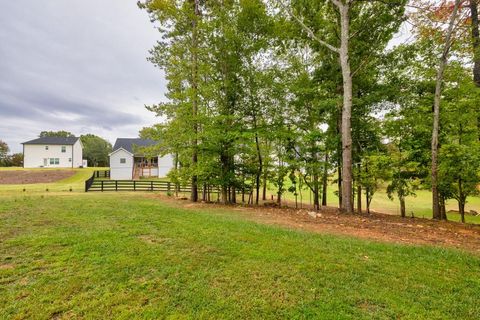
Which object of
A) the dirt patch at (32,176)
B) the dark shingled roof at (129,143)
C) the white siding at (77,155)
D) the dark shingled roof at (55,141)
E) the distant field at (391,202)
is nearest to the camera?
the distant field at (391,202)

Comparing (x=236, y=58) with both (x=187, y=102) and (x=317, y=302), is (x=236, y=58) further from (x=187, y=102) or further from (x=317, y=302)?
(x=317, y=302)

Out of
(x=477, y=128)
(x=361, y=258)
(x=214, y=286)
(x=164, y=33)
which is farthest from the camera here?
(x=164, y=33)

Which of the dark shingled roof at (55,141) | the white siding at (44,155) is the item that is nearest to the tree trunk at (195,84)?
the white siding at (44,155)

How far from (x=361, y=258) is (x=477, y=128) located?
8.62 metres

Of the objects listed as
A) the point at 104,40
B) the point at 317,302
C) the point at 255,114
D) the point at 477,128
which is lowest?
the point at 317,302

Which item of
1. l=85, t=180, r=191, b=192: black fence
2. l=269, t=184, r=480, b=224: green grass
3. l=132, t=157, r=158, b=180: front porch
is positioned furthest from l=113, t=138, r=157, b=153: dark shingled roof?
l=269, t=184, r=480, b=224: green grass

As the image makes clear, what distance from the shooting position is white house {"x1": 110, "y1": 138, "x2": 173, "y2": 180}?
30.0m

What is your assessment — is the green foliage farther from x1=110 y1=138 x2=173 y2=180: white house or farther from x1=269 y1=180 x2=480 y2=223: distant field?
x1=269 y1=180 x2=480 y2=223: distant field

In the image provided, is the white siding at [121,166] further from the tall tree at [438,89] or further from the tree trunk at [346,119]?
the tall tree at [438,89]

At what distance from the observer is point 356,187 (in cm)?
1131

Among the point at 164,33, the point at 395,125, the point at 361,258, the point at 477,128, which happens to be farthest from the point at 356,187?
the point at 164,33

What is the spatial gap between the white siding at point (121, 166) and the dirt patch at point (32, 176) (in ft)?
16.3

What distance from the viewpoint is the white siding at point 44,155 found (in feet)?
117

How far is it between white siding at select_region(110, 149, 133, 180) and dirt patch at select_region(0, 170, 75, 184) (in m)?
4.97
